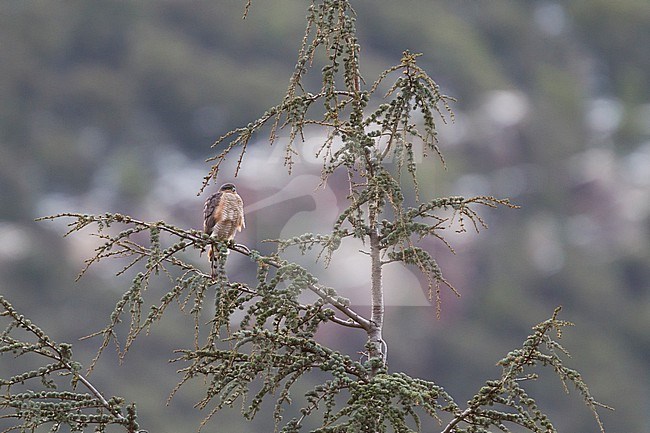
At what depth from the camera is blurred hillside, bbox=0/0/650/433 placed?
61156mm

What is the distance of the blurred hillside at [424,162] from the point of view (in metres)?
61.2

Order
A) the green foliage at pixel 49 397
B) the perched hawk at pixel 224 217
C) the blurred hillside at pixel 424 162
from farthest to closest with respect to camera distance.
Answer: the blurred hillside at pixel 424 162
the perched hawk at pixel 224 217
the green foliage at pixel 49 397

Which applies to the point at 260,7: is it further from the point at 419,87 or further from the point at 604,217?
the point at 419,87

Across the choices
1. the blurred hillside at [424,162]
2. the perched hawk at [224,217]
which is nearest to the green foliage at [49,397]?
the perched hawk at [224,217]

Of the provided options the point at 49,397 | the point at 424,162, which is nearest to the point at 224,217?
the point at 49,397

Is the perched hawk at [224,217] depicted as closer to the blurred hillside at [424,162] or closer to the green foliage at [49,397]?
the green foliage at [49,397]

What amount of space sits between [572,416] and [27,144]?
38.6 metres

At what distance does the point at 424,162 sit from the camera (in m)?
56.6

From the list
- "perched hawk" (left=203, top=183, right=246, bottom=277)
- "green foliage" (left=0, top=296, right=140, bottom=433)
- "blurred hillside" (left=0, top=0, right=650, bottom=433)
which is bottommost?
"green foliage" (left=0, top=296, right=140, bottom=433)

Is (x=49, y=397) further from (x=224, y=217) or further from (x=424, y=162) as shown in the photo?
(x=424, y=162)

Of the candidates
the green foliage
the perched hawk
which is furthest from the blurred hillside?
the green foliage

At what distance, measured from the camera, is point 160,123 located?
3147 inches

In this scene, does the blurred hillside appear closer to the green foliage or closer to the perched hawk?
the perched hawk

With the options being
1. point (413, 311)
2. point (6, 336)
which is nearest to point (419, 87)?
point (6, 336)
